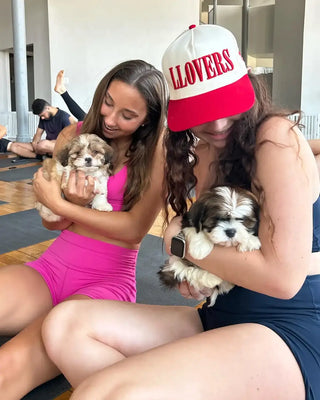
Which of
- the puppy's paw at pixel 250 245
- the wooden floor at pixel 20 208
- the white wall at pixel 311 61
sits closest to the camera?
the puppy's paw at pixel 250 245

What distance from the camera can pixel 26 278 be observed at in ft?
5.55

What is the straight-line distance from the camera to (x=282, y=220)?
3.53ft

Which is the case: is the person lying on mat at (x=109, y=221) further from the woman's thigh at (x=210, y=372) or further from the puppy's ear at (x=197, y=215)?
the woman's thigh at (x=210, y=372)

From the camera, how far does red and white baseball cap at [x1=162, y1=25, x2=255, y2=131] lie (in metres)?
1.16

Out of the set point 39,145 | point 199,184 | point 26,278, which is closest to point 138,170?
point 199,184

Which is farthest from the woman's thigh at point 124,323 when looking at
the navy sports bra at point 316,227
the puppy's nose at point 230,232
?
the navy sports bra at point 316,227

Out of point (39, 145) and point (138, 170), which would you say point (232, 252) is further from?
point (39, 145)

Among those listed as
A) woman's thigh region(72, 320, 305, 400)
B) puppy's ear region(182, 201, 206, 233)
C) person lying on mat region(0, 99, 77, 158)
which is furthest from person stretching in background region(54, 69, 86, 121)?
woman's thigh region(72, 320, 305, 400)

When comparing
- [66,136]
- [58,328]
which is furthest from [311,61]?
[58,328]

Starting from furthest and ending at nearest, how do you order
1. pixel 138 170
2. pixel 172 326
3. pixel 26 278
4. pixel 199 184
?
pixel 138 170
pixel 26 278
pixel 199 184
pixel 172 326

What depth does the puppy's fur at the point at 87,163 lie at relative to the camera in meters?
1.98

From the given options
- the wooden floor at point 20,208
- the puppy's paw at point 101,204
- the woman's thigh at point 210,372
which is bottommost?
the wooden floor at point 20,208

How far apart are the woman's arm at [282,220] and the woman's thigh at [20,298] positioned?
91 centimetres

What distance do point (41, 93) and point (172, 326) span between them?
10962 mm
